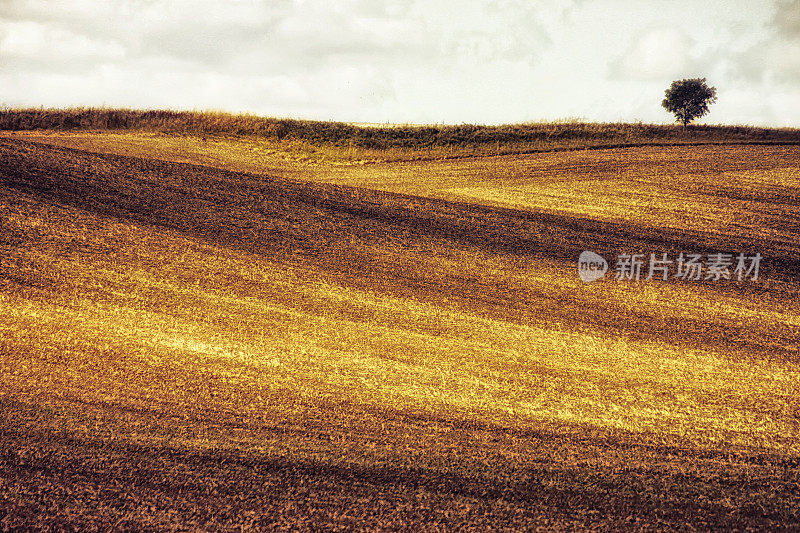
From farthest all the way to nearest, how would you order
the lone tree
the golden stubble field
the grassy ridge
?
the lone tree → the grassy ridge → the golden stubble field

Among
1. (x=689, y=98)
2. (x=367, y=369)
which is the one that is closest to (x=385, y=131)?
(x=367, y=369)

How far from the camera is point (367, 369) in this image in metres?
4.97

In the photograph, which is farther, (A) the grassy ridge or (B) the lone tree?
(B) the lone tree

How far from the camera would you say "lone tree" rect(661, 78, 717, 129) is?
3844 centimetres

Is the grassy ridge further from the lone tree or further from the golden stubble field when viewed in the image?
the lone tree

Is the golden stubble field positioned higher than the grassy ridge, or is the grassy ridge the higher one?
the grassy ridge

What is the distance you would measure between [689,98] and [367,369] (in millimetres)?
44208

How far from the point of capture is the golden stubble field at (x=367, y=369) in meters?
3.53

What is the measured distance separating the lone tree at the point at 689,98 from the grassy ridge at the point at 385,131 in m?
18.6

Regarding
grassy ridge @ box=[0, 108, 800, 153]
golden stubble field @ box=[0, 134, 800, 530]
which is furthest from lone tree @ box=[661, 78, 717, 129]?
golden stubble field @ box=[0, 134, 800, 530]

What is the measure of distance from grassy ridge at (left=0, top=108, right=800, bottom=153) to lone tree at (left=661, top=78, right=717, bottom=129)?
1857 cm

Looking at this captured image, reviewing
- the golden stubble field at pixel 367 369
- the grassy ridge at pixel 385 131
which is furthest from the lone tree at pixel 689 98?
the golden stubble field at pixel 367 369

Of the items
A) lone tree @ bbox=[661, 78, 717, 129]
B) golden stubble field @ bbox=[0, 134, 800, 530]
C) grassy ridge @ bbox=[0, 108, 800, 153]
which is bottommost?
golden stubble field @ bbox=[0, 134, 800, 530]

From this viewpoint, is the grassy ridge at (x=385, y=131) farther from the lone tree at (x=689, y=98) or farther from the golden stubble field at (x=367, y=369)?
the lone tree at (x=689, y=98)
